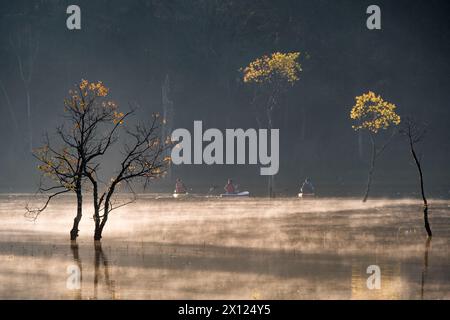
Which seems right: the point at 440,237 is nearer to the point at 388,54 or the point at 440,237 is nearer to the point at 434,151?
the point at 434,151

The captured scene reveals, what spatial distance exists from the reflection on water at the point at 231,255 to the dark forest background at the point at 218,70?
64.2 meters

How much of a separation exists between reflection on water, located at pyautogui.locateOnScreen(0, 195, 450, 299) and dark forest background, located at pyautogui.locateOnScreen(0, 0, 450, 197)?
64245mm

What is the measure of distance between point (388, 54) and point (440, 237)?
102 meters

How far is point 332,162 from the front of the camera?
128625 millimetres

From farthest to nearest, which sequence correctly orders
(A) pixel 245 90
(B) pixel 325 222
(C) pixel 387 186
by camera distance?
(A) pixel 245 90 < (C) pixel 387 186 < (B) pixel 325 222

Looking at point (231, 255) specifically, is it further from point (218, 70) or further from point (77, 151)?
point (218, 70)

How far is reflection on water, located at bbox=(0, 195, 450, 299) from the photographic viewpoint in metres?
30.3

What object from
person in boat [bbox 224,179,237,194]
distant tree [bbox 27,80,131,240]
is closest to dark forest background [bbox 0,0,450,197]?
person in boat [bbox 224,179,237,194]

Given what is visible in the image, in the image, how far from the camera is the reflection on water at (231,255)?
3030 centimetres

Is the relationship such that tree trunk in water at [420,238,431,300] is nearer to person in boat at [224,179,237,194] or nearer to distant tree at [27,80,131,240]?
distant tree at [27,80,131,240]

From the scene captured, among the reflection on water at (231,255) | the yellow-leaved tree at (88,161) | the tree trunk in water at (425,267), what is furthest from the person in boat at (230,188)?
the tree trunk in water at (425,267)

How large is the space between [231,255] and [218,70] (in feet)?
324

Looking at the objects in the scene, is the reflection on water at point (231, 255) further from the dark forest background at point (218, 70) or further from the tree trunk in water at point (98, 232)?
the dark forest background at point (218, 70)

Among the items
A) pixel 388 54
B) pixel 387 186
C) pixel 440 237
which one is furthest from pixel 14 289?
pixel 388 54
